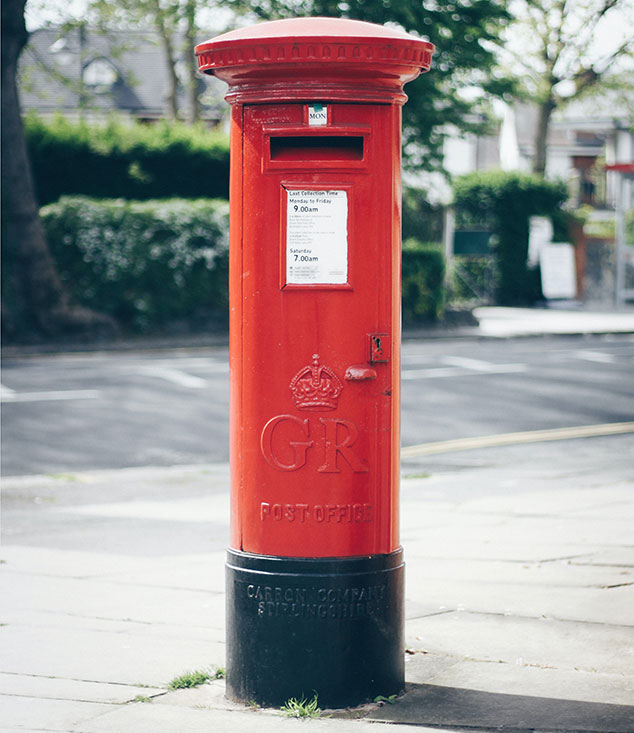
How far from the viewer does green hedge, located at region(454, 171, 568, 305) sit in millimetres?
30266

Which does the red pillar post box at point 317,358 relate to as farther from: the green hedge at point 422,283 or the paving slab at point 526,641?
the green hedge at point 422,283

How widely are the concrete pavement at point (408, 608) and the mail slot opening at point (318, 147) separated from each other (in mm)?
1847

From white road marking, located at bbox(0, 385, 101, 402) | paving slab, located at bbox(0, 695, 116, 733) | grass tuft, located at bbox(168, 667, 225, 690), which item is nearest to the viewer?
paving slab, located at bbox(0, 695, 116, 733)

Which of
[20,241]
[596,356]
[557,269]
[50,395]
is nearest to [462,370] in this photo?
[596,356]

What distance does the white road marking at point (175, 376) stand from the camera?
13891 mm

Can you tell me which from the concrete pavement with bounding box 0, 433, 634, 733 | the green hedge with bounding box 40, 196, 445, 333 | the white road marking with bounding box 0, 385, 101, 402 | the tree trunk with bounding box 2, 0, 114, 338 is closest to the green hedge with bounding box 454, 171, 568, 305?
the green hedge with bounding box 40, 196, 445, 333

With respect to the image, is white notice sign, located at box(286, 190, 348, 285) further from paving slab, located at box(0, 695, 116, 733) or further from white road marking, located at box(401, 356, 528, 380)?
white road marking, located at box(401, 356, 528, 380)

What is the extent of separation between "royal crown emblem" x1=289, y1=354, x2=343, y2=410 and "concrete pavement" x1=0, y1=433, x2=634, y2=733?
1.02 metres

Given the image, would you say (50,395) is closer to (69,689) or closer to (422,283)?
(69,689)

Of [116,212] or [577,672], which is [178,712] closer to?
[577,672]

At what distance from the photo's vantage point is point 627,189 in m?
30.2

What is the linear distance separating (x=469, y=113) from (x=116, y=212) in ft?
27.7

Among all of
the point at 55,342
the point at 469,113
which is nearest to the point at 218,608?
the point at 55,342

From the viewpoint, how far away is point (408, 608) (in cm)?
516
